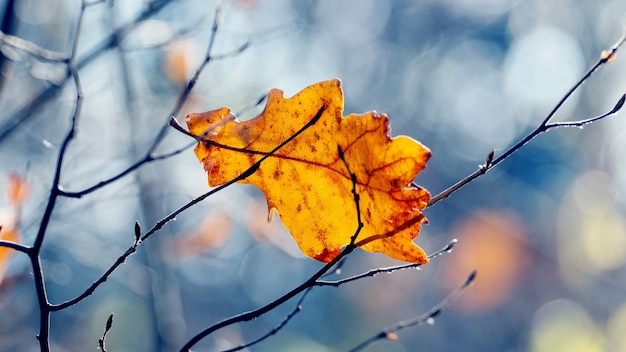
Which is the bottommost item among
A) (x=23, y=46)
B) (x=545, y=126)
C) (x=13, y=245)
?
(x=545, y=126)

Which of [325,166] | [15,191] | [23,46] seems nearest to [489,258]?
[23,46]

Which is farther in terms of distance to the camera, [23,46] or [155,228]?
[23,46]

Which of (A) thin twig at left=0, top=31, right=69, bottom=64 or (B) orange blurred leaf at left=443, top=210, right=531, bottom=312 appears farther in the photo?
(B) orange blurred leaf at left=443, top=210, right=531, bottom=312

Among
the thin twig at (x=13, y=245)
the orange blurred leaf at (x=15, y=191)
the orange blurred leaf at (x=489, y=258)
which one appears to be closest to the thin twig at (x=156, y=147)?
the thin twig at (x=13, y=245)

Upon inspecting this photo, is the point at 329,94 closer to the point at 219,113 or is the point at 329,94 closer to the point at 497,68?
the point at 219,113

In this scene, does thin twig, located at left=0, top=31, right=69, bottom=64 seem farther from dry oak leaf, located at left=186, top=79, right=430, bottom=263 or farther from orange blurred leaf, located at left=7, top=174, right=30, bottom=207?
dry oak leaf, located at left=186, top=79, right=430, bottom=263

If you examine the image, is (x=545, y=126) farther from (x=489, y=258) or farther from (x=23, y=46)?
(x=489, y=258)

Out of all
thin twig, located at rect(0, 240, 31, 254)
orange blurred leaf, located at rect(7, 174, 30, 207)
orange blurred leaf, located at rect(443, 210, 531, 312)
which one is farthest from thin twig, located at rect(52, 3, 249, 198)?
orange blurred leaf, located at rect(443, 210, 531, 312)

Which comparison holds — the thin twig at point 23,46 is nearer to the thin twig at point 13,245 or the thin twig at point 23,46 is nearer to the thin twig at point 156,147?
the thin twig at point 156,147

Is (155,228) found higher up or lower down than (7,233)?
lower down
